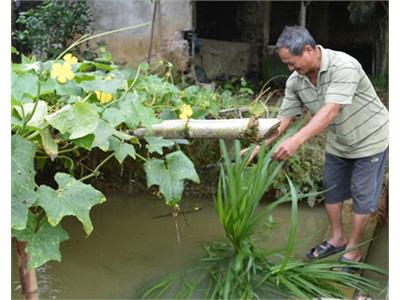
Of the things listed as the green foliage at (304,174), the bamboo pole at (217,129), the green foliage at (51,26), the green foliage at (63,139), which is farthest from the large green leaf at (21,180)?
the green foliage at (51,26)

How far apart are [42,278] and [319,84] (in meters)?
2.24

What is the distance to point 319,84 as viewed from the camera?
3641mm

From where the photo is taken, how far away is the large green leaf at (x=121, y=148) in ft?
8.00

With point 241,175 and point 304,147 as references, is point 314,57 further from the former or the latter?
point 304,147

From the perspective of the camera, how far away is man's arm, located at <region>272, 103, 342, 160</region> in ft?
10.6

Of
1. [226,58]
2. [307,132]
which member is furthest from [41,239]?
[226,58]

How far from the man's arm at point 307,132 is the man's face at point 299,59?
328mm

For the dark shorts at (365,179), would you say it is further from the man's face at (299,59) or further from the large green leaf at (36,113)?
the large green leaf at (36,113)

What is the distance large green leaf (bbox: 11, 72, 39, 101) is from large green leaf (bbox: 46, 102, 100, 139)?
225 millimetres

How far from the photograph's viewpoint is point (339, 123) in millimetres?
3768

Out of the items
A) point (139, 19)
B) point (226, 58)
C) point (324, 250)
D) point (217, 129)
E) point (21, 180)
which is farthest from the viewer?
point (226, 58)

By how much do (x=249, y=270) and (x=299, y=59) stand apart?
1.29 metres

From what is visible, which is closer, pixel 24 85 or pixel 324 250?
pixel 24 85

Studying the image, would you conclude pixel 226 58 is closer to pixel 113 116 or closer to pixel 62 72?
pixel 113 116
